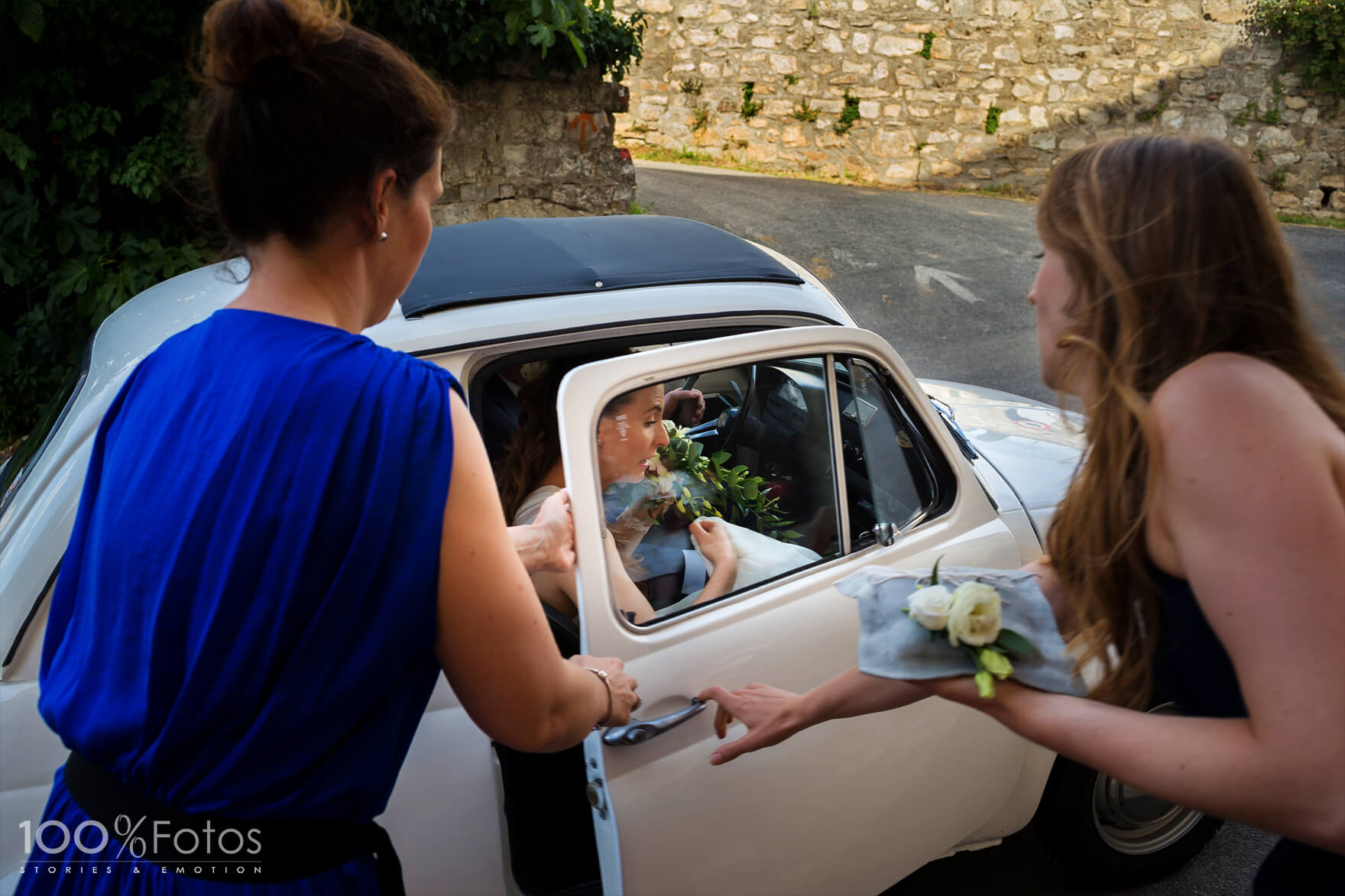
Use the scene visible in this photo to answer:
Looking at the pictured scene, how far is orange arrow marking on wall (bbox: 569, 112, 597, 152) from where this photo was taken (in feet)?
23.1

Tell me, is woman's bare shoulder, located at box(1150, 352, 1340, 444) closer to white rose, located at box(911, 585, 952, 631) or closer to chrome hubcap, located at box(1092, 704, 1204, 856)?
white rose, located at box(911, 585, 952, 631)

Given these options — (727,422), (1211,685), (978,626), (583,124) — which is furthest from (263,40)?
(583,124)

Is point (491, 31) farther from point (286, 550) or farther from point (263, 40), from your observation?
point (286, 550)

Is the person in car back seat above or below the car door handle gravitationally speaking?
above

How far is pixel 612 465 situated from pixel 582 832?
902mm

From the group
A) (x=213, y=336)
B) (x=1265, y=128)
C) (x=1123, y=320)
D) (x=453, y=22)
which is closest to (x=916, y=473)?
(x=1123, y=320)

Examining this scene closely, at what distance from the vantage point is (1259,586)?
1042 mm

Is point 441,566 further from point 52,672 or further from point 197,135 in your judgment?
point 197,135

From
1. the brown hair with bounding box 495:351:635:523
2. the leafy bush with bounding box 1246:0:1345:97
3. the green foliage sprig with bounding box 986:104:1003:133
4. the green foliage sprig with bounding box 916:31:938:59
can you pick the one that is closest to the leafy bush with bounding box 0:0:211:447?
the brown hair with bounding box 495:351:635:523

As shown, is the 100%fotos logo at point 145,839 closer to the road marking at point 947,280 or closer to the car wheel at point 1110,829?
the car wheel at point 1110,829

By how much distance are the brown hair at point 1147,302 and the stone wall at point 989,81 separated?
12.0 meters

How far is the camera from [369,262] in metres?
1.18

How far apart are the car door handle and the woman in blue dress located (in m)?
0.56

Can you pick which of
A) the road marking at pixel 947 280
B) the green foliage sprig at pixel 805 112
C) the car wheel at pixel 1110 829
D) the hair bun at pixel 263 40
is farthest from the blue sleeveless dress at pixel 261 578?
the green foliage sprig at pixel 805 112
